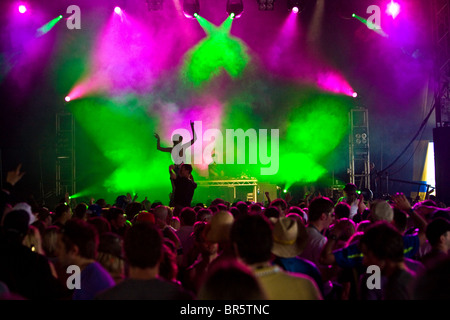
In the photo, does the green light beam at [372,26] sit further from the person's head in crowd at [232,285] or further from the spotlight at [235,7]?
the person's head in crowd at [232,285]

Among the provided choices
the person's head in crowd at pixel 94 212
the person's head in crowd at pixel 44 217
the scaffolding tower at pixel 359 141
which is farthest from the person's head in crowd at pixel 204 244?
the scaffolding tower at pixel 359 141

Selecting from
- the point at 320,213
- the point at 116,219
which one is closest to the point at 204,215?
the point at 116,219

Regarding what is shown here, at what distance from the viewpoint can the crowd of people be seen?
2432 millimetres

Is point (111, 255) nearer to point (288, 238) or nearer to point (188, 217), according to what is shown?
point (288, 238)

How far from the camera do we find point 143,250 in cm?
255

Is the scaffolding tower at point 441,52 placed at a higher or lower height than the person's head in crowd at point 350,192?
higher

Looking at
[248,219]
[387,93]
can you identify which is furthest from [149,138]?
[248,219]

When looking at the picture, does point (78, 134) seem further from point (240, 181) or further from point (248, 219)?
point (248, 219)

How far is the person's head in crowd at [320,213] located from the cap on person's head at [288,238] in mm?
1283

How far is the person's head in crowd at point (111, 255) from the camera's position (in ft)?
11.4

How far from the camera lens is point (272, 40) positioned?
18.0 meters

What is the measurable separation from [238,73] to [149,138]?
4234 millimetres

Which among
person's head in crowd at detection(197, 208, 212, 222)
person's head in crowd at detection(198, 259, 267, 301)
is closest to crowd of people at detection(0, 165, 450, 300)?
person's head in crowd at detection(198, 259, 267, 301)
